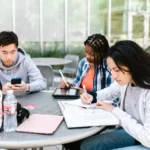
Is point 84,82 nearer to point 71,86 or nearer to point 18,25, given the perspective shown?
point 71,86

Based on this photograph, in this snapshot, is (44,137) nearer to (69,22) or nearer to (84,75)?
(84,75)

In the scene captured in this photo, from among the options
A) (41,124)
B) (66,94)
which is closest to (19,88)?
(66,94)

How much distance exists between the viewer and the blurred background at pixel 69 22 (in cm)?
784

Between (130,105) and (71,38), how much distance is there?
643 centimetres

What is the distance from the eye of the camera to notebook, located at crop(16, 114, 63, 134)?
151cm

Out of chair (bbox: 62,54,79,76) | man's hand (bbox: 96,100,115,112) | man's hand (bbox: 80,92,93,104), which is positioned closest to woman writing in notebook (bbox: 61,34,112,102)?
man's hand (bbox: 80,92,93,104)

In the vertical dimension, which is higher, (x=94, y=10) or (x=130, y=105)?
(x=94, y=10)

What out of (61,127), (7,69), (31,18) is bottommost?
(61,127)

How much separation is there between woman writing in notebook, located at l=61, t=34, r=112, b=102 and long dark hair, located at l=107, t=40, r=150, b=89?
934mm

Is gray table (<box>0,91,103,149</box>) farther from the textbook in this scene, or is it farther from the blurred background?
the blurred background

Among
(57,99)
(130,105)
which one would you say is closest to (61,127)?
(130,105)

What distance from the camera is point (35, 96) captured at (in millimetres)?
2254

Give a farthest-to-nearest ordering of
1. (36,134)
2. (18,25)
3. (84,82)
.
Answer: (18,25) → (84,82) → (36,134)

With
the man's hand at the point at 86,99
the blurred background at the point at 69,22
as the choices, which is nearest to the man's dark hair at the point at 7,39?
the man's hand at the point at 86,99
